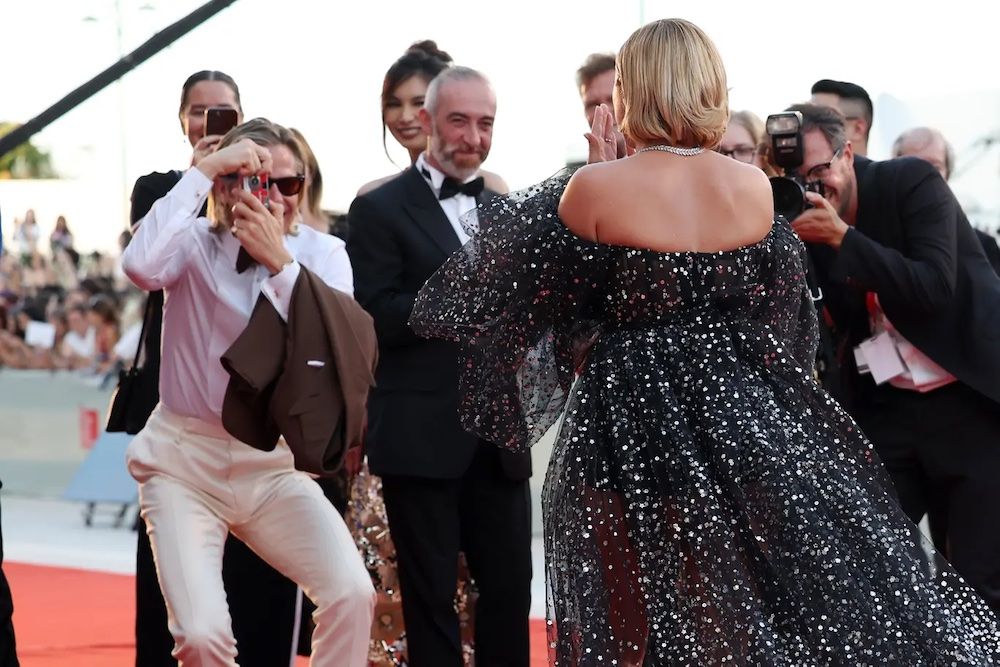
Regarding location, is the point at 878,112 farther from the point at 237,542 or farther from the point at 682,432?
the point at 682,432

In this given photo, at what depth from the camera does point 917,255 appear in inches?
187

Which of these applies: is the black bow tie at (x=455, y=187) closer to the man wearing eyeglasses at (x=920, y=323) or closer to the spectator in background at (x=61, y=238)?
the man wearing eyeglasses at (x=920, y=323)

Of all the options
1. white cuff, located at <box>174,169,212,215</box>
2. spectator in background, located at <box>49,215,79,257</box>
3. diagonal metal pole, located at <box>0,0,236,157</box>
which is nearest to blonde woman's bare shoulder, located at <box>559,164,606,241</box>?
white cuff, located at <box>174,169,212,215</box>

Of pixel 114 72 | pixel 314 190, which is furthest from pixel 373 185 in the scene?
pixel 114 72

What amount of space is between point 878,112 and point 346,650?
13.4ft

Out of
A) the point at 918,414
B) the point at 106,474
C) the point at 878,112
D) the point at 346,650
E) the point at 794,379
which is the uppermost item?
the point at 878,112

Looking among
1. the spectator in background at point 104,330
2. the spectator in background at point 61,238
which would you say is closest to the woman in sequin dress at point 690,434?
the spectator in background at point 104,330

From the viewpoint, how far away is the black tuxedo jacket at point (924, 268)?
4.65m

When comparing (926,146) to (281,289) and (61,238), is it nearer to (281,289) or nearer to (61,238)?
(281,289)

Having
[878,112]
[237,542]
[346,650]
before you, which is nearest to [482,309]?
[346,650]

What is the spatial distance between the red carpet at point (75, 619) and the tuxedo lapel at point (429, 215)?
1.91 metres

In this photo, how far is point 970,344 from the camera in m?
4.77

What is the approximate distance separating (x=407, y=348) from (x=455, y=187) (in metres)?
0.51

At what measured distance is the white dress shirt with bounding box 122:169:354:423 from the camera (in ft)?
13.9
